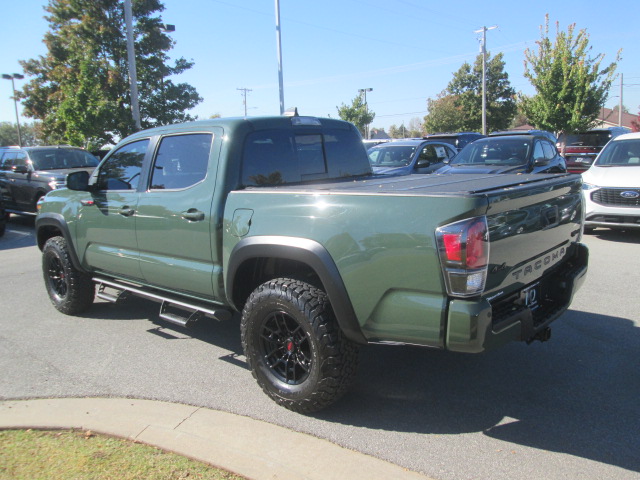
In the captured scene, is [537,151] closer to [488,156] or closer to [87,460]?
[488,156]

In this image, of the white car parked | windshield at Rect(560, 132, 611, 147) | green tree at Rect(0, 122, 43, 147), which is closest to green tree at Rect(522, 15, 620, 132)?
windshield at Rect(560, 132, 611, 147)

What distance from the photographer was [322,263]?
3.07 metres

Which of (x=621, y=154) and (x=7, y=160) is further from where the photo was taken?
(x=7, y=160)

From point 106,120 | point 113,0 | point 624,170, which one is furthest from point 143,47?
point 624,170

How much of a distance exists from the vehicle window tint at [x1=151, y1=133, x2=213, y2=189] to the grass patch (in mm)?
1934

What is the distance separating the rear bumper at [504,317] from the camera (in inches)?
105

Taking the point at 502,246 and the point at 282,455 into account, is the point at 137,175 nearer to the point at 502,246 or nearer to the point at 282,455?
the point at 282,455

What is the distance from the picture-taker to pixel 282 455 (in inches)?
116

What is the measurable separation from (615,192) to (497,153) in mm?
2799

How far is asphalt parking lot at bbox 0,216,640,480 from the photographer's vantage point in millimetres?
2916

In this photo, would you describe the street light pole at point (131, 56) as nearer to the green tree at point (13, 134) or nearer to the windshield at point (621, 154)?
the windshield at point (621, 154)

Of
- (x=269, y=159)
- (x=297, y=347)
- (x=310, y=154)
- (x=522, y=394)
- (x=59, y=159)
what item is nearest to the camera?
(x=297, y=347)

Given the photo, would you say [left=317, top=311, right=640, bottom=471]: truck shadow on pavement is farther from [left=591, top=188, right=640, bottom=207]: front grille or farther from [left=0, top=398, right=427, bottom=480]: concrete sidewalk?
[left=591, top=188, right=640, bottom=207]: front grille

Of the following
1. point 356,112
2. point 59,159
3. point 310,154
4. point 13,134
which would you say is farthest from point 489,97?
point 13,134
